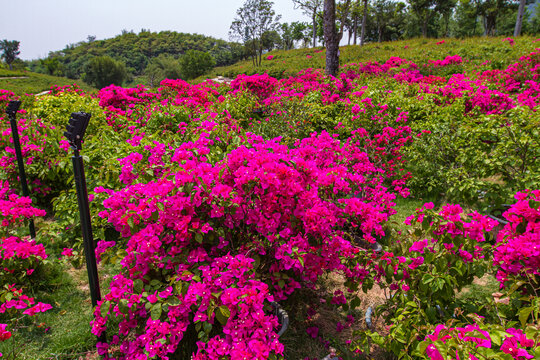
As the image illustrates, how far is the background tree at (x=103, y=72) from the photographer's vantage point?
6281 cm

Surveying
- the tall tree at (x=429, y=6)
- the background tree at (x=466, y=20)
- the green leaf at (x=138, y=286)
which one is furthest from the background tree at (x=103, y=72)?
the green leaf at (x=138, y=286)

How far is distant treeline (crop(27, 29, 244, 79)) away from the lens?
92.1m

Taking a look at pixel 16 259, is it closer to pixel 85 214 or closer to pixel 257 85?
pixel 85 214

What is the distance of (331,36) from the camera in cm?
888

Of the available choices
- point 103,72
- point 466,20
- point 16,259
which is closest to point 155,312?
point 16,259

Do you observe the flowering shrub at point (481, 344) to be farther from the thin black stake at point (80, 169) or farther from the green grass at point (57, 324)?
the green grass at point (57, 324)

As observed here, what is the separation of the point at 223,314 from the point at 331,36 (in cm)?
891

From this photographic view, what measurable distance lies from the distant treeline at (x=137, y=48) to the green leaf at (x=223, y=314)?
93332mm

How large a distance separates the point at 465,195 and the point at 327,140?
5.82 ft

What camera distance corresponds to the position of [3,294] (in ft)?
7.09

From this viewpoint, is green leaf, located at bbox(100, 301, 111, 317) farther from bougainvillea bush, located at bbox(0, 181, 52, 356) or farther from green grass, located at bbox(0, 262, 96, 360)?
bougainvillea bush, located at bbox(0, 181, 52, 356)

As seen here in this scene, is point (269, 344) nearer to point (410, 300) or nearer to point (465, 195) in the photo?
point (410, 300)

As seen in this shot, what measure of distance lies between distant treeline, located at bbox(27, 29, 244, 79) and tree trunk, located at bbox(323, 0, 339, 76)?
8507 cm

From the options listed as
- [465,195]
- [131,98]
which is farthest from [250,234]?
[131,98]
